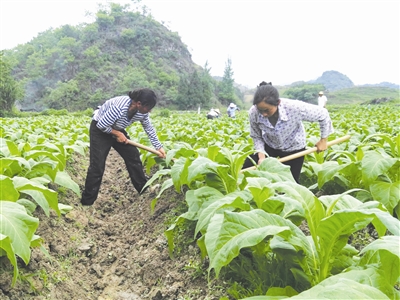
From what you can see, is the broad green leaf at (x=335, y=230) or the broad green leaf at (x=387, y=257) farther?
the broad green leaf at (x=335, y=230)

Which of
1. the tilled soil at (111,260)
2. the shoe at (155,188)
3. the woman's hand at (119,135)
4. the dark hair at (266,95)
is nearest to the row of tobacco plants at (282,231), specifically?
the tilled soil at (111,260)

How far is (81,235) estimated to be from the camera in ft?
13.2

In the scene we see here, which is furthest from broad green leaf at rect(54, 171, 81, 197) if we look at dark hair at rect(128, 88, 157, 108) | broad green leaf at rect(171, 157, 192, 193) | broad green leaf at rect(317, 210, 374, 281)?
broad green leaf at rect(317, 210, 374, 281)

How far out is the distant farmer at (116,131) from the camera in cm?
465

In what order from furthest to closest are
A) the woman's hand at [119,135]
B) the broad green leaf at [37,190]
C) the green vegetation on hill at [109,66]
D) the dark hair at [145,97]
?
the green vegetation on hill at [109,66] < the woman's hand at [119,135] < the dark hair at [145,97] < the broad green leaf at [37,190]

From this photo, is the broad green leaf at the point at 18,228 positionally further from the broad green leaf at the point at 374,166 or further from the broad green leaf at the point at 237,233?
the broad green leaf at the point at 374,166

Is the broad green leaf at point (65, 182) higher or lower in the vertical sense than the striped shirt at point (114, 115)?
lower

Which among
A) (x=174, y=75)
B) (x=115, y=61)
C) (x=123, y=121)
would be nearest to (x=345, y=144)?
(x=123, y=121)

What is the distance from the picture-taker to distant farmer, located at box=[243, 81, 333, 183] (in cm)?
364

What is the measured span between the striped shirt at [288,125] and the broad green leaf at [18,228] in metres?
2.56

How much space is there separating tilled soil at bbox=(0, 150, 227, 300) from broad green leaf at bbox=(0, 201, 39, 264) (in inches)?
22.0

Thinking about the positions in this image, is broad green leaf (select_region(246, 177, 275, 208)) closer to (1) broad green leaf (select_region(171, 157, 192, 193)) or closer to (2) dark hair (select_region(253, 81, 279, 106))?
(1) broad green leaf (select_region(171, 157, 192, 193))

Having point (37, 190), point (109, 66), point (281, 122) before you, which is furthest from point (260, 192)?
point (109, 66)

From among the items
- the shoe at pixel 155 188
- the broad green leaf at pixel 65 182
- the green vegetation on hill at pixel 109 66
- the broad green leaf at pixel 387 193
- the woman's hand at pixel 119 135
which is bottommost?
the shoe at pixel 155 188
